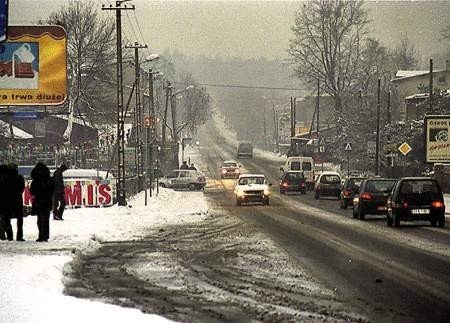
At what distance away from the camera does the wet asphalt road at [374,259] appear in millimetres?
11320

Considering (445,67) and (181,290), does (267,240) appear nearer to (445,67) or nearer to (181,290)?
(181,290)

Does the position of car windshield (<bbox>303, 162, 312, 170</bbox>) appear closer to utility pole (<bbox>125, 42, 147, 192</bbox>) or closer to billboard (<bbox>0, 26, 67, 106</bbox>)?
utility pole (<bbox>125, 42, 147, 192</bbox>)

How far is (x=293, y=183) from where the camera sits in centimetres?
5894

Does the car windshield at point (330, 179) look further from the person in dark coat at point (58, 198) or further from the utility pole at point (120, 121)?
the person in dark coat at point (58, 198)

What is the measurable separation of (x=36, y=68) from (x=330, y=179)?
23.4m

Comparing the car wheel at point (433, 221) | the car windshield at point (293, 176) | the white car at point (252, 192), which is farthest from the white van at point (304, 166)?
the car wheel at point (433, 221)

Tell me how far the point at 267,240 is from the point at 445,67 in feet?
308

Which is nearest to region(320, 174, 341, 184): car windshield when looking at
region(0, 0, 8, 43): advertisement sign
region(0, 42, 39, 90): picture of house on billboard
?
region(0, 42, 39, 90): picture of house on billboard

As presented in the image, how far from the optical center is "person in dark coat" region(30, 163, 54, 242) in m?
20.0

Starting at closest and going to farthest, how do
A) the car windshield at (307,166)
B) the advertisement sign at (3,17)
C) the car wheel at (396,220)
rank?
the advertisement sign at (3,17), the car wheel at (396,220), the car windshield at (307,166)

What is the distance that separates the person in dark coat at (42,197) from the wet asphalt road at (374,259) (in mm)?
5431

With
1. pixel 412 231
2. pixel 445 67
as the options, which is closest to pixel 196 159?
pixel 445 67

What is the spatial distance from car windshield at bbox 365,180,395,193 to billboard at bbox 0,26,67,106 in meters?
11.8

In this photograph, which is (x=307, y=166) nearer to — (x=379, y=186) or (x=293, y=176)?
(x=293, y=176)
